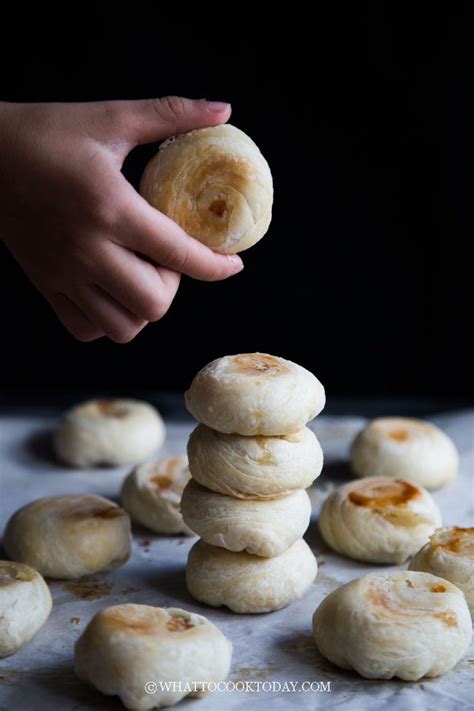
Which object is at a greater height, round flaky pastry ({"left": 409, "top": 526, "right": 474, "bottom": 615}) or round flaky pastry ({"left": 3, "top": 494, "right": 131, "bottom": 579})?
round flaky pastry ({"left": 409, "top": 526, "right": 474, "bottom": 615})

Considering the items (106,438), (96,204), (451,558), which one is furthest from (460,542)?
(106,438)

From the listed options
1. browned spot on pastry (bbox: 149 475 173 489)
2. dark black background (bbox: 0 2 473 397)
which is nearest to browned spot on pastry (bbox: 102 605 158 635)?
browned spot on pastry (bbox: 149 475 173 489)

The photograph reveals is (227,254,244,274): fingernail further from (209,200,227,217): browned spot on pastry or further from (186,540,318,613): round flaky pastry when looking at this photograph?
(186,540,318,613): round flaky pastry

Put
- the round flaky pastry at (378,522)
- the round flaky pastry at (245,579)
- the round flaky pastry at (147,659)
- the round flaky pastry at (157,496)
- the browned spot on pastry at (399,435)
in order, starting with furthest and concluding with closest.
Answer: the browned spot on pastry at (399,435) → the round flaky pastry at (157,496) → the round flaky pastry at (378,522) → the round flaky pastry at (245,579) → the round flaky pastry at (147,659)

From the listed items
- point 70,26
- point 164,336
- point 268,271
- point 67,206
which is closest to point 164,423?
point 164,336

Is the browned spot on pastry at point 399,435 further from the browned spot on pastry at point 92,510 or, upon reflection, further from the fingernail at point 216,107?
the fingernail at point 216,107

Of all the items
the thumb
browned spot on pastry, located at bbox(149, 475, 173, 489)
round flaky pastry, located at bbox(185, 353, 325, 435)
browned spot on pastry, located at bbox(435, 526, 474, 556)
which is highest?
the thumb

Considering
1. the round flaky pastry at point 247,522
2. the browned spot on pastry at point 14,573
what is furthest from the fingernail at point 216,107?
the browned spot on pastry at point 14,573

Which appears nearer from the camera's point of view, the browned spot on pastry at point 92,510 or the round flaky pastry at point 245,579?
the round flaky pastry at point 245,579
